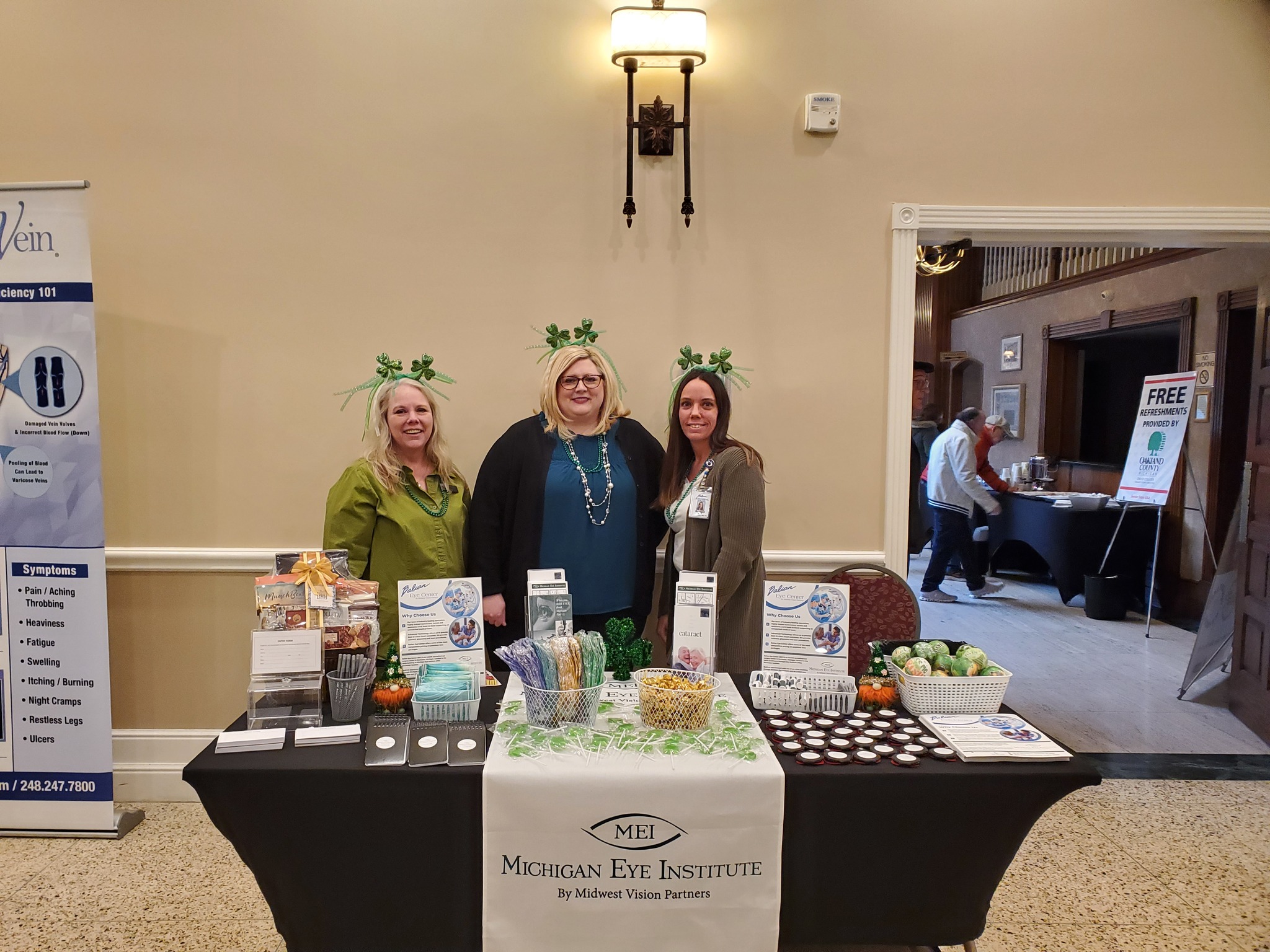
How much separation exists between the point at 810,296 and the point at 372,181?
163cm

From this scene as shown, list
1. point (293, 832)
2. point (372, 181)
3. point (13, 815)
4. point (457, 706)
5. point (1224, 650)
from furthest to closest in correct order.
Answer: point (1224, 650) < point (372, 181) < point (13, 815) < point (457, 706) < point (293, 832)

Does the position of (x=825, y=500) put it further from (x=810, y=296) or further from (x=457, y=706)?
(x=457, y=706)

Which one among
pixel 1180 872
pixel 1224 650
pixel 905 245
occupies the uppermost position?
pixel 905 245

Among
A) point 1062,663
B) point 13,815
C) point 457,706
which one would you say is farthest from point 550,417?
point 1062,663

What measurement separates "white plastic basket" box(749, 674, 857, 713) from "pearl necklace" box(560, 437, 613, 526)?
31.4 inches

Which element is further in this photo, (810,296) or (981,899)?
(810,296)

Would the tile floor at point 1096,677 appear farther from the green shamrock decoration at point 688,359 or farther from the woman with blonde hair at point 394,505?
the woman with blonde hair at point 394,505

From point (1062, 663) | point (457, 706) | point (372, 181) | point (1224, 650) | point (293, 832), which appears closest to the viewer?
point (293, 832)

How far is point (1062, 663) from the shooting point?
15.3 ft

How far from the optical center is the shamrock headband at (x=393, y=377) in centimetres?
259

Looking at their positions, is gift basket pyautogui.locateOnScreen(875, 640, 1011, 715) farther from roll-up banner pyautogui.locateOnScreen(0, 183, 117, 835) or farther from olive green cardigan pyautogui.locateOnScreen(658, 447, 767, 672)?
roll-up banner pyautogui.locateOnScreen(0, 183, 117, 835)

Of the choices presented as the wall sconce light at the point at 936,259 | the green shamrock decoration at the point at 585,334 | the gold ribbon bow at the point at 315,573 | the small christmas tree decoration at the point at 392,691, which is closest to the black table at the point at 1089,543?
the wall sconce light at the point at 936,259

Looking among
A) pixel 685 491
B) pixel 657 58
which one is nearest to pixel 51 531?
pixel 685 491

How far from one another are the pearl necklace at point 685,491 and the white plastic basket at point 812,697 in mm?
714
